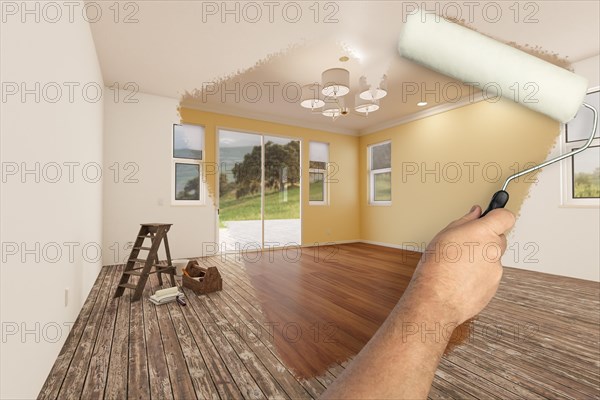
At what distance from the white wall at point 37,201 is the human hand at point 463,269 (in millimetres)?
1403

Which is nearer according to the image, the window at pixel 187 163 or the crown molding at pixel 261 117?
the window at pixel 187 163

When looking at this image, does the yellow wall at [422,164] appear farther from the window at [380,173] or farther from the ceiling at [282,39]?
the ceiling at [282,39]

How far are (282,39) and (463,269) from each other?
10.8 feet

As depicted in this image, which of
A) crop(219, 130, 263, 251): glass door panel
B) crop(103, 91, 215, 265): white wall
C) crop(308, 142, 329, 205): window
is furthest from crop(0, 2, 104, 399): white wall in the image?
crop(308, 142, 329, 205): window

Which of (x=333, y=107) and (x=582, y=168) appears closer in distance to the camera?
(x=582, y=168)

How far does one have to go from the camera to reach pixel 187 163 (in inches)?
190

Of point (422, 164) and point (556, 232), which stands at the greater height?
point (422, 164)

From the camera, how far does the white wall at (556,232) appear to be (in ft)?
11.1

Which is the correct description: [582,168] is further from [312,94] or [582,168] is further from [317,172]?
[317,172]

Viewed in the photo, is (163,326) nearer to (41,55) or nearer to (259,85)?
(41,55)

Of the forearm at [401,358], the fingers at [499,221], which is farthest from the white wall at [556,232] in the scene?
the forearm at [401,358]

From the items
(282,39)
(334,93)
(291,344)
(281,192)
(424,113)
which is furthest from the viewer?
(281,192)

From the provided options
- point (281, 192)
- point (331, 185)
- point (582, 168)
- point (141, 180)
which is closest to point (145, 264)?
point (141, 180)

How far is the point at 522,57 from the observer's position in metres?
0.51
